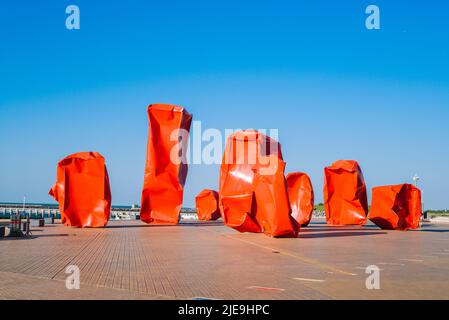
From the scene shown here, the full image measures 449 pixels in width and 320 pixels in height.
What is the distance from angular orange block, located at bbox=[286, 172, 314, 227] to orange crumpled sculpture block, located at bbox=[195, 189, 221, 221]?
15573 millimetres

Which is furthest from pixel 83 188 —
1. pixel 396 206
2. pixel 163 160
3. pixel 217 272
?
pixel 396 206

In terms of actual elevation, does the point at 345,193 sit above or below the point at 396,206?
above

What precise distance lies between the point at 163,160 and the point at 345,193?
13618mm

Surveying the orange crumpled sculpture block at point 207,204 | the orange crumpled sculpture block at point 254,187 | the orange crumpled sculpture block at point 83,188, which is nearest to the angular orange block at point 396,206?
the orange crumpled sculpture block at point 254,187

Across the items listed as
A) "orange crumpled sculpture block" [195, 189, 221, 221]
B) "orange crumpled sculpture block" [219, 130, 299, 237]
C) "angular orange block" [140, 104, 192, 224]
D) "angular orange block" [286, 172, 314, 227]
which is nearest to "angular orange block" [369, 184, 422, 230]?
"angular orange block" [286, 172, 314, 227]

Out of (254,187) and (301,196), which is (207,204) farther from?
(254,187)

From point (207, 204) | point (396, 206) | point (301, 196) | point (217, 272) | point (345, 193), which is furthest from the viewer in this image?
point (207, 204)

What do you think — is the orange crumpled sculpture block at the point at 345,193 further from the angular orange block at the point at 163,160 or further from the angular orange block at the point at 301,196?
the angular orange block at the point at 163,160

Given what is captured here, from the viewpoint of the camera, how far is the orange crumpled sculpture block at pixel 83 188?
2798 centimetres

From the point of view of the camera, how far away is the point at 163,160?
31906mm

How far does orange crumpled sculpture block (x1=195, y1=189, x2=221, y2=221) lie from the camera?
1918 inches

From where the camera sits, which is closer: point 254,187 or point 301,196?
point 254,187
